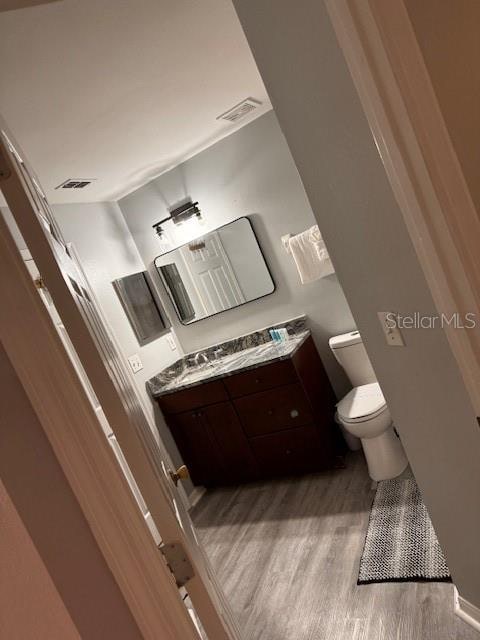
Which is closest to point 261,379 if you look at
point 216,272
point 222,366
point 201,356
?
point 222,366

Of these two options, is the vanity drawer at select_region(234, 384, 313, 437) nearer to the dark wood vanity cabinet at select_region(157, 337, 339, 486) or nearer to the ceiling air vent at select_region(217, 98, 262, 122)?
the dark wood vanity cabinet at select_region(157, 337, 339, 486)

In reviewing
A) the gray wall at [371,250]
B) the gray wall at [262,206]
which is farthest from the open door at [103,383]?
the gray wall at [262,206]

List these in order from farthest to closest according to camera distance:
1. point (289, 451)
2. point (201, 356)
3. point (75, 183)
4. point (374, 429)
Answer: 1. point (201, 356)
2. point (289, 451)
3. point (75, 183)
4. point (374, 429)

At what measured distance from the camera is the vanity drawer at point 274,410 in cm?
325

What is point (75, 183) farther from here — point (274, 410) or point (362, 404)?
point (362, 404)

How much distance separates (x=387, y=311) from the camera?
5.12 feet

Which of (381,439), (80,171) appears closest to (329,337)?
(381,439)

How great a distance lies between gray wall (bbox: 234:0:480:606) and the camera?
1.35m

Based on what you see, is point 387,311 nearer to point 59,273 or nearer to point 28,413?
point 59,273

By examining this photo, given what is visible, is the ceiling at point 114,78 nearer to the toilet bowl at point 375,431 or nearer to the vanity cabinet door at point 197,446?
the vanity cabinet door at point 197,446

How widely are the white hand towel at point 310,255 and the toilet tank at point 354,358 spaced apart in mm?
473

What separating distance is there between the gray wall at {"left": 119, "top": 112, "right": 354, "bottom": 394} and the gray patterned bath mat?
111cm

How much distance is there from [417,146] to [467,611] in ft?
5.55

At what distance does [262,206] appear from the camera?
3.65 metres
